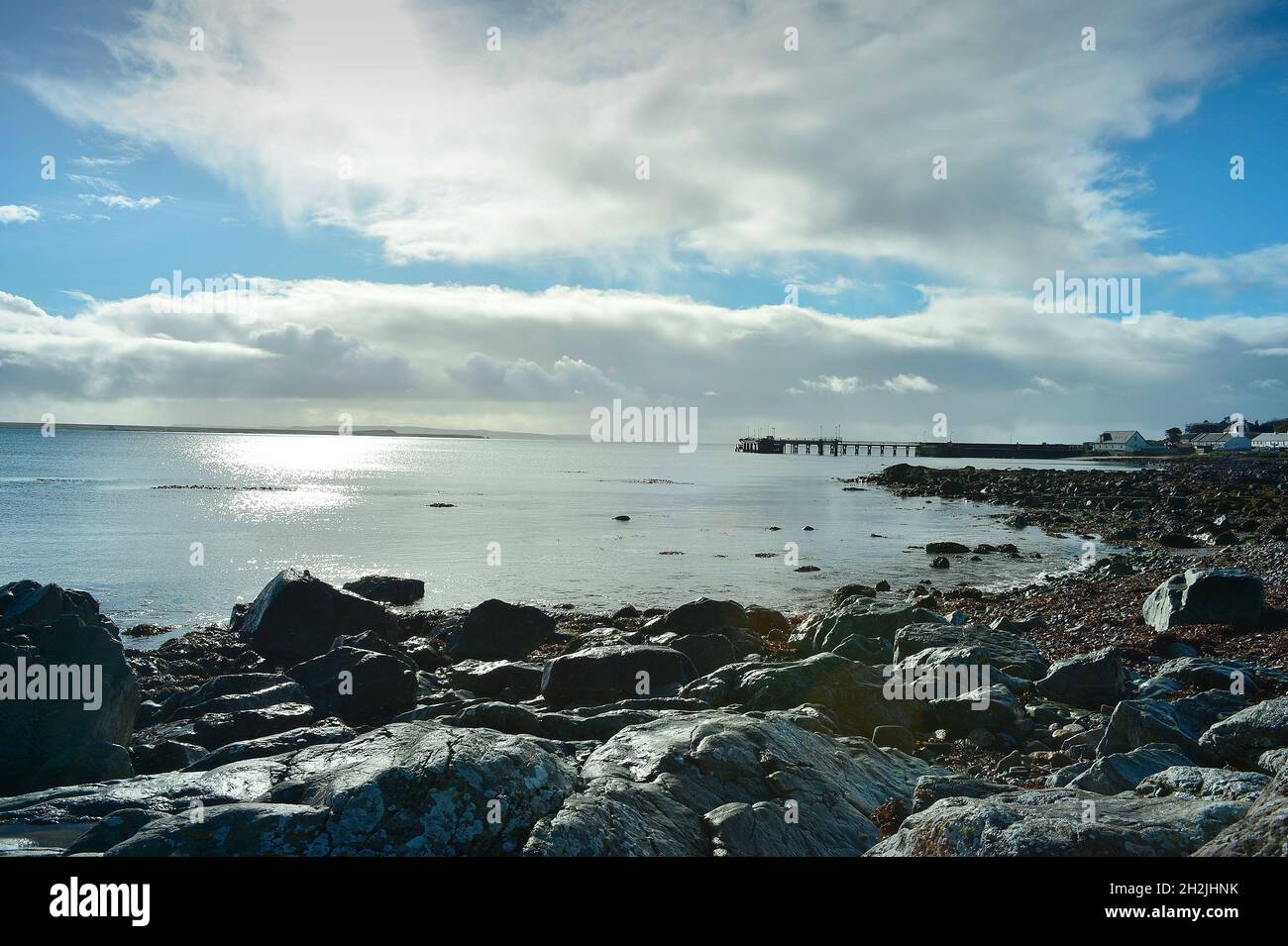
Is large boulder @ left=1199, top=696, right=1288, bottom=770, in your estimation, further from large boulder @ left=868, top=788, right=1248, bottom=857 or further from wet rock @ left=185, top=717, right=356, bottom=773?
wet rock @ left=185, top=717, right=356, bottom=773

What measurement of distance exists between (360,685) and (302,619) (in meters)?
6.44

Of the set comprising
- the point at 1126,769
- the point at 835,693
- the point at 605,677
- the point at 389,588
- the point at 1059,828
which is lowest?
the point at 389,588

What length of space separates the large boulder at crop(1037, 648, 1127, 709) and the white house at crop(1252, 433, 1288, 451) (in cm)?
19088

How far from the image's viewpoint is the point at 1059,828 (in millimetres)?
5320

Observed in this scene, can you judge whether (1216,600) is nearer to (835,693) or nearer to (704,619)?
(835,693)

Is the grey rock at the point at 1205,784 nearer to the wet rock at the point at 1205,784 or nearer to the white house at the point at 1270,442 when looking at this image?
the wet rock at the point at 1205,784

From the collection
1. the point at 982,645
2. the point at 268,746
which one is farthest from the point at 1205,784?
the point at 268,746

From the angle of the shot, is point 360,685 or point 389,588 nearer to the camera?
point 360,685

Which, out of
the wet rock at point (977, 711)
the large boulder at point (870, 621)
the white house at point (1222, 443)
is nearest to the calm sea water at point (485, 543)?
the large boulder at point (870, 621)

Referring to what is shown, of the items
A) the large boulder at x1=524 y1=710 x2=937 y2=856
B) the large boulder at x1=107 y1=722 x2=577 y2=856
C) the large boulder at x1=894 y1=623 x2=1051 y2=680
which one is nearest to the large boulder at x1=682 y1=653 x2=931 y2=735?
the large boulder at x1=894 y1=623 x2=1051 y2=680

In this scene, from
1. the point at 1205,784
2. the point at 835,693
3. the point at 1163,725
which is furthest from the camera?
the point at 835,693
